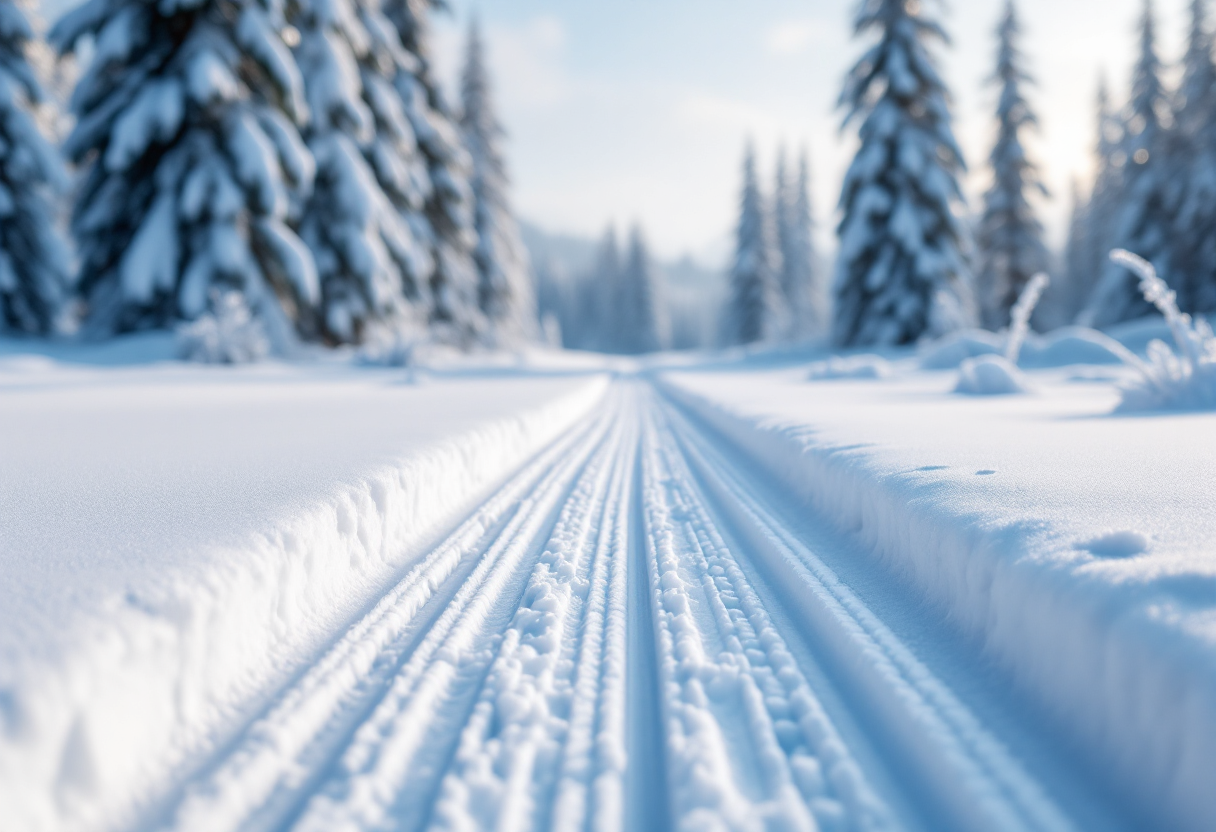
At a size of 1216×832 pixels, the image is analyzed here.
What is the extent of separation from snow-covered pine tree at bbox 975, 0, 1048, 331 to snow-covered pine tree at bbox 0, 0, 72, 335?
28.4 metres

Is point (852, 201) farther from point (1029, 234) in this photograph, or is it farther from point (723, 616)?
point (723, 616)

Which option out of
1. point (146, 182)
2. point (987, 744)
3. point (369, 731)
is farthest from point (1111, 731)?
point (146, 182)

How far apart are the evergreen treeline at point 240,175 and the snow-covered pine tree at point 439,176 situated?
2.4 inches

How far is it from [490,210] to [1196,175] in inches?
993

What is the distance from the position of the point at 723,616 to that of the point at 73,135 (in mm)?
14048

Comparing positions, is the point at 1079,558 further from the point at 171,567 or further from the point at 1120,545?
the point at 171,567

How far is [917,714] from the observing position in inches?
57.8

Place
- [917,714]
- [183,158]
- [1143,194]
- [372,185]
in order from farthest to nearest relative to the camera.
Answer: [1143,194], [372,185], [183,158], [917,714]

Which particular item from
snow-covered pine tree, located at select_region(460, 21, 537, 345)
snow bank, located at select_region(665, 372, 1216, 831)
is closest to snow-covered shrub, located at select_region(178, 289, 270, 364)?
snow bank, located at select_region(665, 372, 1216, 831)

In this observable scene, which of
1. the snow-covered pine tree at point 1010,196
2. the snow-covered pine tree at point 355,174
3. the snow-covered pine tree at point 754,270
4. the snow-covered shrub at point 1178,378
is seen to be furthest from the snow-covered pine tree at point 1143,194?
the snow-covered pine tree at point 355,174

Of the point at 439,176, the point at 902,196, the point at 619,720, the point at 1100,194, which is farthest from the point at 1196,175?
the point at 619,720

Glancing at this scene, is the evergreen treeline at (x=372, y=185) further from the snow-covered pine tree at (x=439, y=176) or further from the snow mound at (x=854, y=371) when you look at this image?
the snow mound at (x=854, y=371)

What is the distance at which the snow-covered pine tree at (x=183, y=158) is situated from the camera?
426 inches

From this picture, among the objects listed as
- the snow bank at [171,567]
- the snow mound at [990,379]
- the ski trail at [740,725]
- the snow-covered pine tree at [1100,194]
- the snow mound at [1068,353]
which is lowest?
the ski trail at [740,725]
